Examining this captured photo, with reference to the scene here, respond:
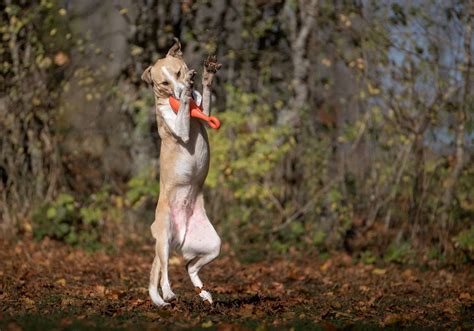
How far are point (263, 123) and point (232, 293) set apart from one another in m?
5.07

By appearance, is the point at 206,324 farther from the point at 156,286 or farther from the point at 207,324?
the point at 156,286

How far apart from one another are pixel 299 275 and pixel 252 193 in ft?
8.23

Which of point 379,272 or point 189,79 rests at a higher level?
point 189,79

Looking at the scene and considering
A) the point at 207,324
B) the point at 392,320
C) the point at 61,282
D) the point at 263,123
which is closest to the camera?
the point at 207,324

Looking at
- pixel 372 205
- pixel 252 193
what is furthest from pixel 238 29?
pixel 372 205

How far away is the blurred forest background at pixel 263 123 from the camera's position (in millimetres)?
11484

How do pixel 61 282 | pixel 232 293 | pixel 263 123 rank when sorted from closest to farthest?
pixel 232 293 → pixel 61 282 → pixel 263 123

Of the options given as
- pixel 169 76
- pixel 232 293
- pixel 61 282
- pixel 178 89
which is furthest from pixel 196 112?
pixel 61 282

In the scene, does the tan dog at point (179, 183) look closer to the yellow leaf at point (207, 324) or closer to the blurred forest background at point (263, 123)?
the yellow leaf at point (207, 324)

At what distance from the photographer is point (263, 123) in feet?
43.4

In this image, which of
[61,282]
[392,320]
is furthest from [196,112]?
[61,282]

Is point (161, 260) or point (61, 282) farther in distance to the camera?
point (61, 282)

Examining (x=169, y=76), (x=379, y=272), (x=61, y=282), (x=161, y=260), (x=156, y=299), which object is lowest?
(x=379, y=272)

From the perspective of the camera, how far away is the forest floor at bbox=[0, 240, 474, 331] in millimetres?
6199
